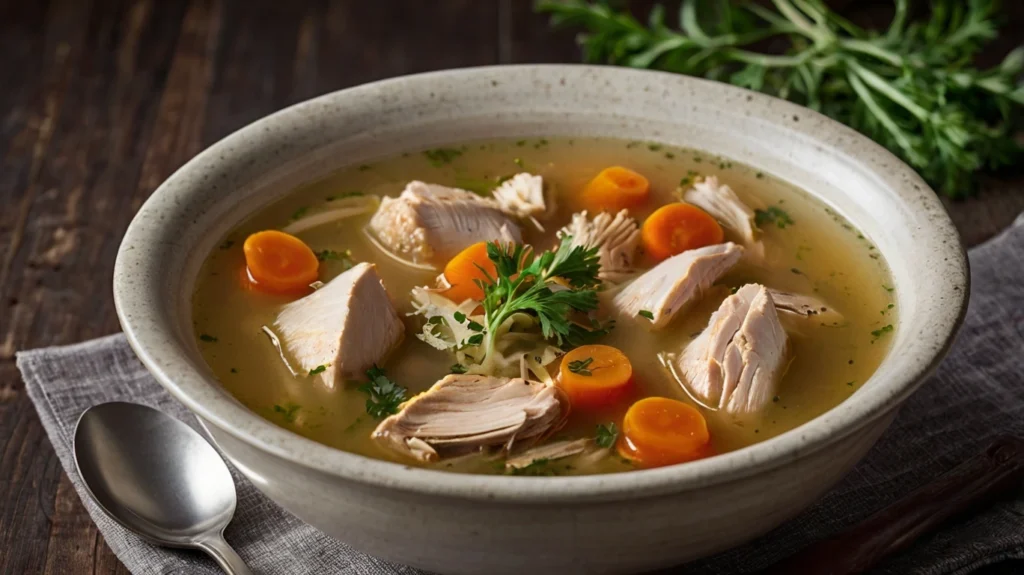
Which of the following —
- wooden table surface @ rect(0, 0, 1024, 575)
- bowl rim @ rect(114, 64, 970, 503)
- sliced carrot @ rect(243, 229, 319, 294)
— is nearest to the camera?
bowl rim @ rect(114, 64, 970, 503)

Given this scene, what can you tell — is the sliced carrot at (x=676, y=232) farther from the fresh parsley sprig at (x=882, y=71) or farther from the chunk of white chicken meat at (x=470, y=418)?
the fresh parsley sprig at (x=882, y=71)

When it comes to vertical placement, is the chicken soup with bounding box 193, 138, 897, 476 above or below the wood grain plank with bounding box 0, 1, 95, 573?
above

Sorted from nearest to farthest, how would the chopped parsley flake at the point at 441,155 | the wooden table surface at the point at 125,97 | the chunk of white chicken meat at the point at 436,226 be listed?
the chunk of white chicken meat at the point at 436,226 → the chopped parsley flake at the point at 441,155 → the wooden table surface at the point at 125,97

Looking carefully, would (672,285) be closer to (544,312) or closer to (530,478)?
(544,312)

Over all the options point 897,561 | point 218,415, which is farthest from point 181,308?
point 897,561

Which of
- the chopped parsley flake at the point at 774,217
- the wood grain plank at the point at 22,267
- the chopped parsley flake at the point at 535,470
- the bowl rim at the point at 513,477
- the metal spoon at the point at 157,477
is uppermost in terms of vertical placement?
the bowl rim at the point at 513,477

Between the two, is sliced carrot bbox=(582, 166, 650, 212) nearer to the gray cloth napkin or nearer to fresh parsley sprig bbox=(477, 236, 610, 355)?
fresh parsley sprig bbox=(477, 236, 610, 355)

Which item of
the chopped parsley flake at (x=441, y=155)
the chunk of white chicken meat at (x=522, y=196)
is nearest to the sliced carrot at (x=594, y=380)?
the chunk of white chicken meat at (x=522, y=196)

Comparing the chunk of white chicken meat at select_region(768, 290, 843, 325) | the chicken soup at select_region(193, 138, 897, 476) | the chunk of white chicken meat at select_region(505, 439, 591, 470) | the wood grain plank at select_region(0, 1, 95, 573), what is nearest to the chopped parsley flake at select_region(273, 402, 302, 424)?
the chicken soup at select_region(193, 138, 897, 476)
